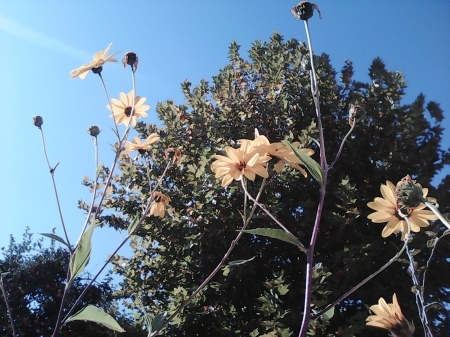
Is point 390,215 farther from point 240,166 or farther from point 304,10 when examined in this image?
point 304,10

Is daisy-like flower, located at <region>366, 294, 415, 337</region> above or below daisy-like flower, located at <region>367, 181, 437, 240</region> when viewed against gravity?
below

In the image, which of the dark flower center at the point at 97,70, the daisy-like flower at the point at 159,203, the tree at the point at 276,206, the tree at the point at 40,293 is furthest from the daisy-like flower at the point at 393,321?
the tree at the point at 40,293

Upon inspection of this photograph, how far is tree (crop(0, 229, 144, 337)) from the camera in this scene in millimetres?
5074

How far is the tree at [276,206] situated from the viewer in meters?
4.04

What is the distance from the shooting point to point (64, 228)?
46.3 inches

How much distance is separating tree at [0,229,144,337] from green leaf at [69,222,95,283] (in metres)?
4.17

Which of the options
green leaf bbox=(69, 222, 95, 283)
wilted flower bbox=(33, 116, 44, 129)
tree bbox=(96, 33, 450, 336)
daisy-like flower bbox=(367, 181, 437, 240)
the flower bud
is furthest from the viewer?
tree bbox=(96, 33, 450, 336)

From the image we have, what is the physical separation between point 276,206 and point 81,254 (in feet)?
10.4

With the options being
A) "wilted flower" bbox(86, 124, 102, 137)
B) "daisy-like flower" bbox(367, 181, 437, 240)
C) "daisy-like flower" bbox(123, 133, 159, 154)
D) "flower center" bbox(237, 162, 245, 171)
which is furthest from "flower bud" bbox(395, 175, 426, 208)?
"wilted flower" bbox(86, 124, 102, 137)

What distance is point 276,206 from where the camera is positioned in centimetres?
407

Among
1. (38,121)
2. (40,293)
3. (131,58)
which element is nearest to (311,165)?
(131,58)

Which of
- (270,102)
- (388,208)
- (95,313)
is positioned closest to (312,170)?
(388,208)

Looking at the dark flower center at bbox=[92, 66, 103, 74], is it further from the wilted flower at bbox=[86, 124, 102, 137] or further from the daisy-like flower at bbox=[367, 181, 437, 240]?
the daisy-like flower at bbox=[367, 181, 437, 240]

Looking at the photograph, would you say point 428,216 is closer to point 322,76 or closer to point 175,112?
point 175,112
